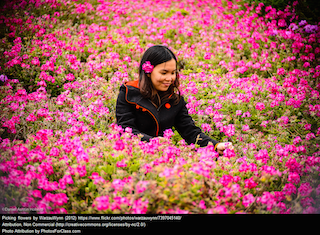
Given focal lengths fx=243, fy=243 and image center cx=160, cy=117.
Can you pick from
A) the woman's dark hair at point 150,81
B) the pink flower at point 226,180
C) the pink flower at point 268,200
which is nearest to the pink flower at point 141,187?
the pink flower at point 226,180

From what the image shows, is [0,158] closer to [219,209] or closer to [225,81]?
[219,209]

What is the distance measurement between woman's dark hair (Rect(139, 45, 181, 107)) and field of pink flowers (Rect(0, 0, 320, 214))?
50 centimetres

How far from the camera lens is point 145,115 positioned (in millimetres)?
2871

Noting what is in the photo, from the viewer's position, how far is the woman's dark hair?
266 centimetres

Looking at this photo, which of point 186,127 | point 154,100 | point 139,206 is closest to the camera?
point 139,206

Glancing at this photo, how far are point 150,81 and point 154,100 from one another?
0.75 feet

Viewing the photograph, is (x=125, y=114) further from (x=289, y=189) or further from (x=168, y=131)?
(x=289, y=189)

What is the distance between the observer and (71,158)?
2.13 metres

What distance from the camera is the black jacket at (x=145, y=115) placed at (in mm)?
2785

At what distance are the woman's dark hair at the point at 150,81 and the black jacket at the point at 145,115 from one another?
0.22 ft

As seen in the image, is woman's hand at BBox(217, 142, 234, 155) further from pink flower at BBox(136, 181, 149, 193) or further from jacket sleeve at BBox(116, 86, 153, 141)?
pink flower at BBox(136, 181, 149, 193)

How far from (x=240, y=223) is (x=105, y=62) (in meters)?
3.82

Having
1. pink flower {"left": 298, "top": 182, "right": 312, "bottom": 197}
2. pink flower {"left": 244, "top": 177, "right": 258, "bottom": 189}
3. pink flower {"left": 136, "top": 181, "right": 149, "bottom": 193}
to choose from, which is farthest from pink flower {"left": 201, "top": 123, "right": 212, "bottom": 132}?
pink flower {"left": 136, "top": 181, "right": 149, "bottom": 193}

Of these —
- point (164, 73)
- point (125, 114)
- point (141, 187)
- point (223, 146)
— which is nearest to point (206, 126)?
point (223, 146)
